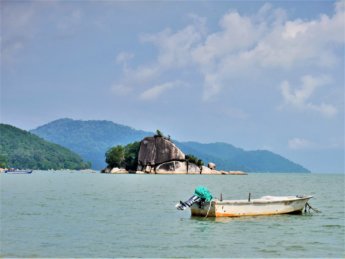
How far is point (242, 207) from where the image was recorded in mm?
33688

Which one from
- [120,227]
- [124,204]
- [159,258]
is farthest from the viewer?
[124,204]

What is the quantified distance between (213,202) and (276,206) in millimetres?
5063

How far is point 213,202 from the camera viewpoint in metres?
32.9

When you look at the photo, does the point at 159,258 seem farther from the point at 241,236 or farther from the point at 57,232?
the point at 57,232

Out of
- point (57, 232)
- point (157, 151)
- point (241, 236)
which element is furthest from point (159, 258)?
point (157, 151)

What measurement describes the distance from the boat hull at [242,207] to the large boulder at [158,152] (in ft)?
409

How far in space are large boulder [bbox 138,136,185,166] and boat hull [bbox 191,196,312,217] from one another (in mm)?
124787

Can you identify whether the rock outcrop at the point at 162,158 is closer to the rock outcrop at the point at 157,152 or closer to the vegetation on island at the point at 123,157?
the rock outcrop at the point at 157,152

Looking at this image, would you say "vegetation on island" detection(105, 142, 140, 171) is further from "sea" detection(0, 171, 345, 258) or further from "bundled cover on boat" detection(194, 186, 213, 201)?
"bundled cover on boat" detection(194, 186, 213, 201)

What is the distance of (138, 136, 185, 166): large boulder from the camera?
16050cm

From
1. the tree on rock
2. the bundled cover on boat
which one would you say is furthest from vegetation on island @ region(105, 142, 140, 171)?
the bundled cover on boat

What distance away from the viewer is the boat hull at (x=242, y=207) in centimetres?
3316

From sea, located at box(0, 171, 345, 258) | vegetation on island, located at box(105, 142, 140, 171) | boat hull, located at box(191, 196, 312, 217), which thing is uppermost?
vegetation on island, located at box(105, 142, 140, 171)

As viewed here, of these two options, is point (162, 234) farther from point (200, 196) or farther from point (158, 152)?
point (158, 152)
